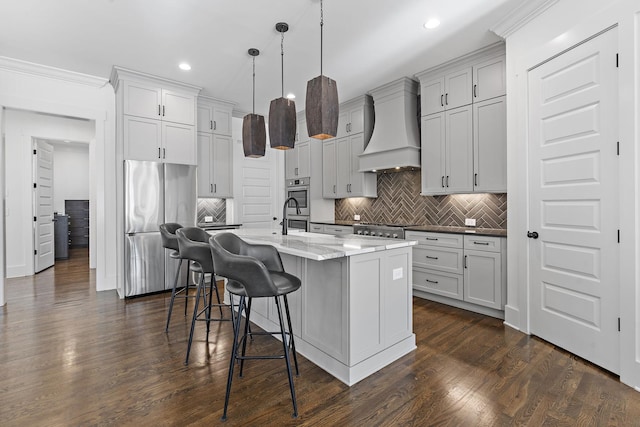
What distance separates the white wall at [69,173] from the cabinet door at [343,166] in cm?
713

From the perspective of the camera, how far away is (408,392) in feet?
6.48

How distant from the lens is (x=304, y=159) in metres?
6.06

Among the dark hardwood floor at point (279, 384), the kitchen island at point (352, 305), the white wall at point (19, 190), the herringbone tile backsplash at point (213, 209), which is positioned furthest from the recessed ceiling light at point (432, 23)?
the white wall at point (19, 190)

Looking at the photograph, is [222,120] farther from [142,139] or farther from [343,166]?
[343,166]

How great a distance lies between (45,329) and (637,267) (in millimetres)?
4807

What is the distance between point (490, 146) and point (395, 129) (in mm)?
1318

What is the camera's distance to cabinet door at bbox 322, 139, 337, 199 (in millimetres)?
5539

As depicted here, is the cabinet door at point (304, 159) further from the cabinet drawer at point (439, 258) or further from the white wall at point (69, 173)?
the white wall at point (69, 173)

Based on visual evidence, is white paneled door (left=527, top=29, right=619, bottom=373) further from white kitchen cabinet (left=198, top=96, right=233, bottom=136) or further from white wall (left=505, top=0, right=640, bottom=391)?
white kitchen cabinet (left=198, top=96, right=233, bottom=136)

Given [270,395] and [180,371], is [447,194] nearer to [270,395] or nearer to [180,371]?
[270,395]

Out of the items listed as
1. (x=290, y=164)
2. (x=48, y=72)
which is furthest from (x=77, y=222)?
(x=290, y=164)

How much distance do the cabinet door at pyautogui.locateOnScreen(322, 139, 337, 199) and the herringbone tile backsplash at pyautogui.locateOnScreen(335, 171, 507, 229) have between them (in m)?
0.42

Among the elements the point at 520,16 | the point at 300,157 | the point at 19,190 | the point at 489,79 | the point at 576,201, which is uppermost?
the point at 520,16

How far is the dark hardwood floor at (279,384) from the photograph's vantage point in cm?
174
